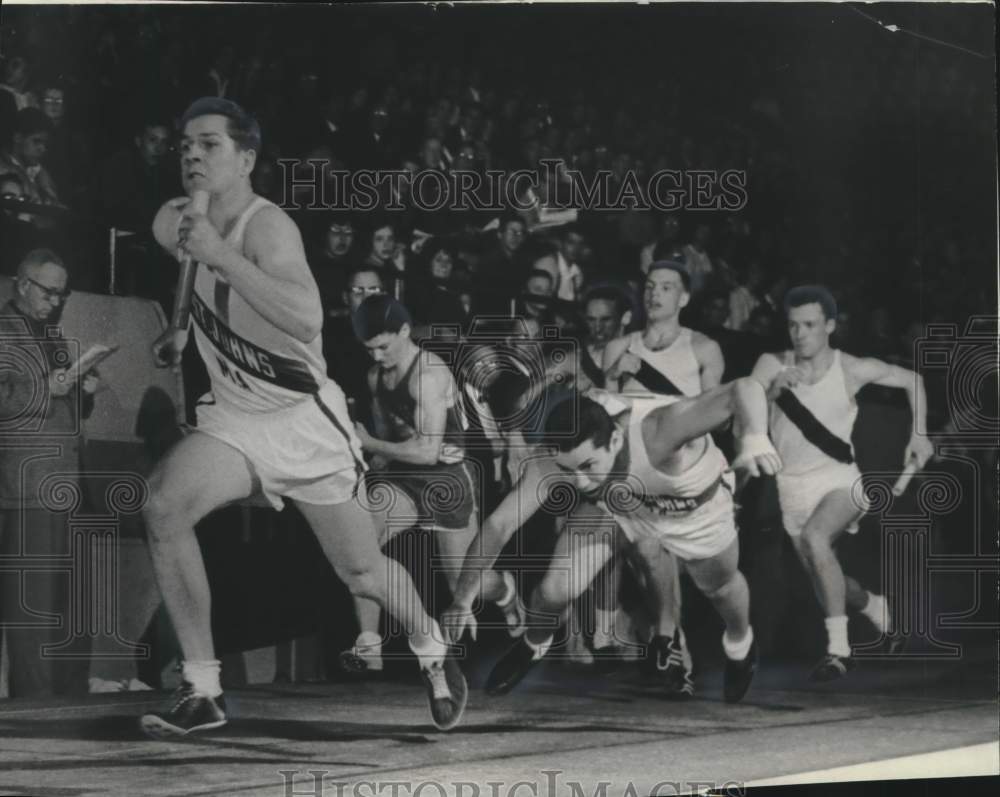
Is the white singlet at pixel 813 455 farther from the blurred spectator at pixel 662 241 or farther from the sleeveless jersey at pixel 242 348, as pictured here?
the sleeveless jersey at pixel 242 348

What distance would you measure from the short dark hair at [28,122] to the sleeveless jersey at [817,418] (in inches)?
115

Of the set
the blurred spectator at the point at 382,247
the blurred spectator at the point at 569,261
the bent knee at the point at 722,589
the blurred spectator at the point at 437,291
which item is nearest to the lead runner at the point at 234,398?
the blurred spectator at the point at 382,247

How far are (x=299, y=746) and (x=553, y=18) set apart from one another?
285 centimetres

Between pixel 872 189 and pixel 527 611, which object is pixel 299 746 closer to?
pixel 527 611

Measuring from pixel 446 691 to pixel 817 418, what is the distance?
70.7 inches

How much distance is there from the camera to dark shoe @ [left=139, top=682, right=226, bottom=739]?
547 cm

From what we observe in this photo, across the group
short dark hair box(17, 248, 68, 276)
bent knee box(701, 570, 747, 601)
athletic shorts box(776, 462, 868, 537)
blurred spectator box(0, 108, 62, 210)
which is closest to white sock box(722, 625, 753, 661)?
bent knee box(701, 570, 747, 601)

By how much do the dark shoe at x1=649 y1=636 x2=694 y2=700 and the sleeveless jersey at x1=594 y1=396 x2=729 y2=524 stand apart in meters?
0.47

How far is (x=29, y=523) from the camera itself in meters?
5.45

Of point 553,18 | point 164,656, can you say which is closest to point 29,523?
point 164,656

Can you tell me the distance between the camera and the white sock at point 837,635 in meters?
5.97

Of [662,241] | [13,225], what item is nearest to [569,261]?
[662,241]

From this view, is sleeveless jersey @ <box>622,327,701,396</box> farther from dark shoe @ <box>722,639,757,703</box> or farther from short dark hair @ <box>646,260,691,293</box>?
dark shoe @ <box>722,639,757,703</box>

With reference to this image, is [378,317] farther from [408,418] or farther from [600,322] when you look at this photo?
[600,322]
